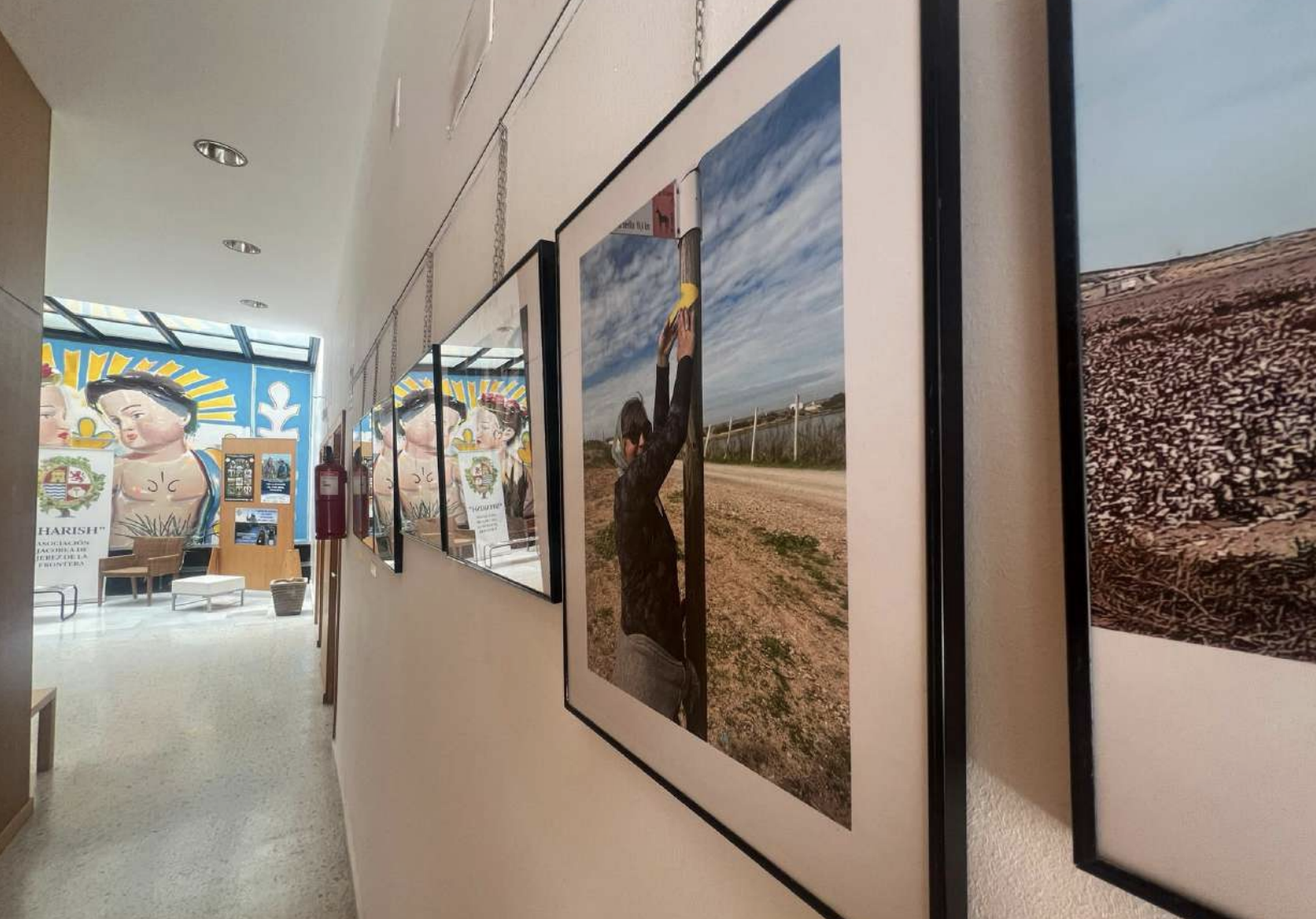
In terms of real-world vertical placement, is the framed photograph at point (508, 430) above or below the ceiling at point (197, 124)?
below

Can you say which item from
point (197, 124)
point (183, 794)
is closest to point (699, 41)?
point (197, 124)

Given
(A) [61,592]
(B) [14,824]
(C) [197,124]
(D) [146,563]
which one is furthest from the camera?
(D) [146,563]

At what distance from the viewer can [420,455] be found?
5.03 feet

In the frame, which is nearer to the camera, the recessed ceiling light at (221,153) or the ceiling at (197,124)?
the ceiling at (197,124)

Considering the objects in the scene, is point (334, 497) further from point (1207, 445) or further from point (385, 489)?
point (1207, 445)

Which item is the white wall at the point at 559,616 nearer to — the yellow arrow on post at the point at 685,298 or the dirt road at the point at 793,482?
the dirt road at the point at 793,482

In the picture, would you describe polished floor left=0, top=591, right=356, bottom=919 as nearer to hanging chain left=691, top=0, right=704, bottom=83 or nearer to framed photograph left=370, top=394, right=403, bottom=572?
framed photograph left=370, top=394, right=403, bottom=572

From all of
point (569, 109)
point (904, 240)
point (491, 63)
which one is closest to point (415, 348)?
point (491, 63)

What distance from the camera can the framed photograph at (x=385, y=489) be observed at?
6.32ft

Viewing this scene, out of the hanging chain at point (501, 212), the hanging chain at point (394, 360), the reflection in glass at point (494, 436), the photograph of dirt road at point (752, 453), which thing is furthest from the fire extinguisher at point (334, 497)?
the photograph of dirt road at point (752, 453)

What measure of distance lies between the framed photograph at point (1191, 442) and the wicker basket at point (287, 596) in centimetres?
887

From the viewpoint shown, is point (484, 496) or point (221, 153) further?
point (221, 153)

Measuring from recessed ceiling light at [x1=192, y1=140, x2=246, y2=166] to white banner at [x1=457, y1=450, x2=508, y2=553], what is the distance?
3.27 metres

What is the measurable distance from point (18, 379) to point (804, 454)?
12.0ft
